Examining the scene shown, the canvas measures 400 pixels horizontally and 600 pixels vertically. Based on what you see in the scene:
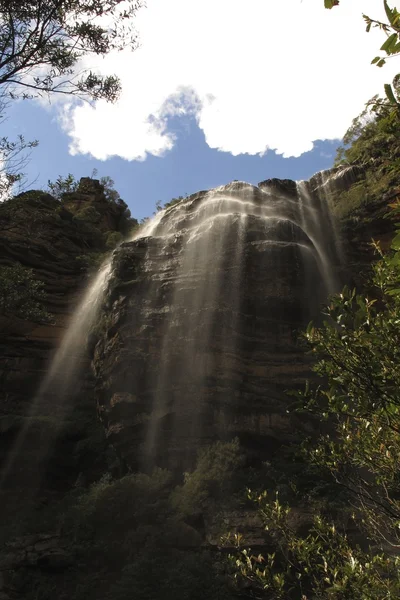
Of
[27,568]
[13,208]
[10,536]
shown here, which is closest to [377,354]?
[13,208]

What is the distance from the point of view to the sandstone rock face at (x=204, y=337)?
15.3 meters

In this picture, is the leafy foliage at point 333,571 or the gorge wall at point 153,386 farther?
the gorge wall at point 153,386

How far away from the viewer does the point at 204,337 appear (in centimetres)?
1627

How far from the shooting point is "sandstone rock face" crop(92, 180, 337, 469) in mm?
15258

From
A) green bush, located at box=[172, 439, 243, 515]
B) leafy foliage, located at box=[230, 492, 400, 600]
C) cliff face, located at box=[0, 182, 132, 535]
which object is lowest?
leafy foliage, located at box=[230, 492, 400, 600]

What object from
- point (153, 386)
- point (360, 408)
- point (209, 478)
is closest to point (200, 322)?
point (153, 386)

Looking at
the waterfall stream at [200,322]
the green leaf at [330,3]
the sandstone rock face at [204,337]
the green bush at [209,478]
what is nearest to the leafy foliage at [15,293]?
the sandstone rock face at [204,337]

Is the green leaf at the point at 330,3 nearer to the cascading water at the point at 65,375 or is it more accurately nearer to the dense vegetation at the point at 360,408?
the dense vegetation at the point at 360,408

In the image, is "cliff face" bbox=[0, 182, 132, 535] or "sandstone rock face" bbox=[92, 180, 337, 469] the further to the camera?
"cliff face" bbox=[0, 182, 132, 535]

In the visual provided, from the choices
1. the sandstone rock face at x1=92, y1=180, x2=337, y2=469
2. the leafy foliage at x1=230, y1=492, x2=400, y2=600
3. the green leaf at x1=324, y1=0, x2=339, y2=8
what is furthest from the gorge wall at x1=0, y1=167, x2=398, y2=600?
the green leaf at x1=324, y1=0, x2=339, y2=8

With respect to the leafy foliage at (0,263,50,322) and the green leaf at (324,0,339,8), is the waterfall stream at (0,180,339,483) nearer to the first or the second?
the leafy foliage at (0,263,50,322)

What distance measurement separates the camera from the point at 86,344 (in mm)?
22719

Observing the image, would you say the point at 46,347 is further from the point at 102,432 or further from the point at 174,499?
the point at 174,499

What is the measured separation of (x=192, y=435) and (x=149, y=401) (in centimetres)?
215
